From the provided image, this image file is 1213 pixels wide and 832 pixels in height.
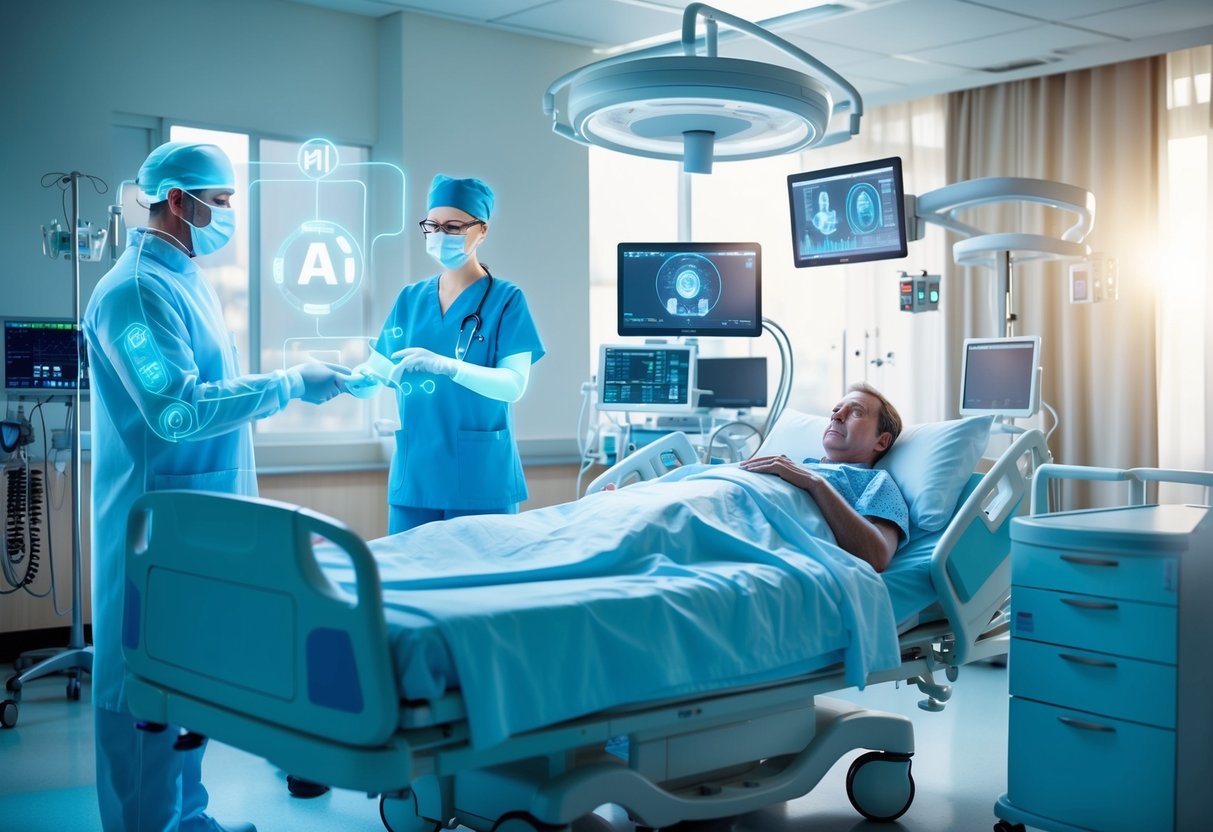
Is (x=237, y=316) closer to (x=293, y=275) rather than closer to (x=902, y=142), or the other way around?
(x=293, y=275)

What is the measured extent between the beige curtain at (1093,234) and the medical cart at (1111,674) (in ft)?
9.59

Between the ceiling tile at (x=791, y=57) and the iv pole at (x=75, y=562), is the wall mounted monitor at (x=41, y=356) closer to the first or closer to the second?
the iv pole at (x=75, y=562)

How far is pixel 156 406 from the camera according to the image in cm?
218

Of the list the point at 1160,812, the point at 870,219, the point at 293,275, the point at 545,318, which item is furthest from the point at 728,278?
the point at 1160,812

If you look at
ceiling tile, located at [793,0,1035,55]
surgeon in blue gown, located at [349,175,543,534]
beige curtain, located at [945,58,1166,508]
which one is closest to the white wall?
ceiling tile, located at [793,0,1035,55]

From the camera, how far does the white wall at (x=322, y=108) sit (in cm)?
415

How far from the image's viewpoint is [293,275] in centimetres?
244

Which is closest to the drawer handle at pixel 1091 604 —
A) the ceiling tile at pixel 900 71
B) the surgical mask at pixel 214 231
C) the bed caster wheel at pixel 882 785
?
the bed caster wheel at pixel 882 785

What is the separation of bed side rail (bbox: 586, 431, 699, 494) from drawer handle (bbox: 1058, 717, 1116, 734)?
1.20 metres

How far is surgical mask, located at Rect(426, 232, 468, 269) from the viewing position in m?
2.87

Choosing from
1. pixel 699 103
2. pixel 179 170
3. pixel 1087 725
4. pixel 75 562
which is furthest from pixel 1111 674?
pixel 75 562

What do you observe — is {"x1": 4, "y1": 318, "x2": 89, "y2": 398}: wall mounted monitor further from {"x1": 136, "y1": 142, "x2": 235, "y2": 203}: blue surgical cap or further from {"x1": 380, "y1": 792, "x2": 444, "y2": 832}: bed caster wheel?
{"x1": 380, "y1": 792, "x2": 444, "y2": 832}: bed caster wheel

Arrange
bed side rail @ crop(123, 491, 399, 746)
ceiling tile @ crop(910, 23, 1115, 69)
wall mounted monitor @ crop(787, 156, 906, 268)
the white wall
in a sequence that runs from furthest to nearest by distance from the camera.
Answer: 1. ceiling tile @ crop(910, 23, 1115, 69)
2. the white wall
3. wall mounted monitor @ crop(787, 156, 906, 268)
4. bed side rail @ crop(123, 491, 399, 746)

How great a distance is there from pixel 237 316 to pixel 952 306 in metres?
3.64
